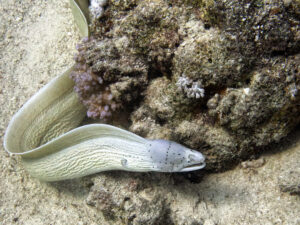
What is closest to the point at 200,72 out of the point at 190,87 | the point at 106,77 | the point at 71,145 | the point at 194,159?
the point at 190,87

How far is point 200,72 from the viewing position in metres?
2.16

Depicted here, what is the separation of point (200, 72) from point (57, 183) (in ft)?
8.64

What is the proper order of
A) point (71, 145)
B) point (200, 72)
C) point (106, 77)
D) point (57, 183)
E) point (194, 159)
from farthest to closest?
point (57, 183) → point (71, 145) → point (106, 77) → point (194, 159) → point (200, 72)

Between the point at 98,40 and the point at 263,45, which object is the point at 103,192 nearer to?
the point at 98,40

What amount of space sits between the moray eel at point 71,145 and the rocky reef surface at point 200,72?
0.21m

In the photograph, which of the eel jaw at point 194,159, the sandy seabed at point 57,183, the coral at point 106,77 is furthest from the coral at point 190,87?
the sandy seabed at point 57,183

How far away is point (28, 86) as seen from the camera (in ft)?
11.1

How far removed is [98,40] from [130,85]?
0.74 meters

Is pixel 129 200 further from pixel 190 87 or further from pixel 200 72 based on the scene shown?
pixel 200 72

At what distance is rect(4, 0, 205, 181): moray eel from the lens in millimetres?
2482

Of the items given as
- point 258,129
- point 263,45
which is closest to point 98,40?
point 263,45

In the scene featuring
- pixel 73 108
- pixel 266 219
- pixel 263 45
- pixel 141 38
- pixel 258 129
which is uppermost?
pixel 141 38

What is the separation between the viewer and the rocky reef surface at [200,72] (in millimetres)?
1978

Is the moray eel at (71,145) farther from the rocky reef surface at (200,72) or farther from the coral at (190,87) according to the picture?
the coral at (190,87)
